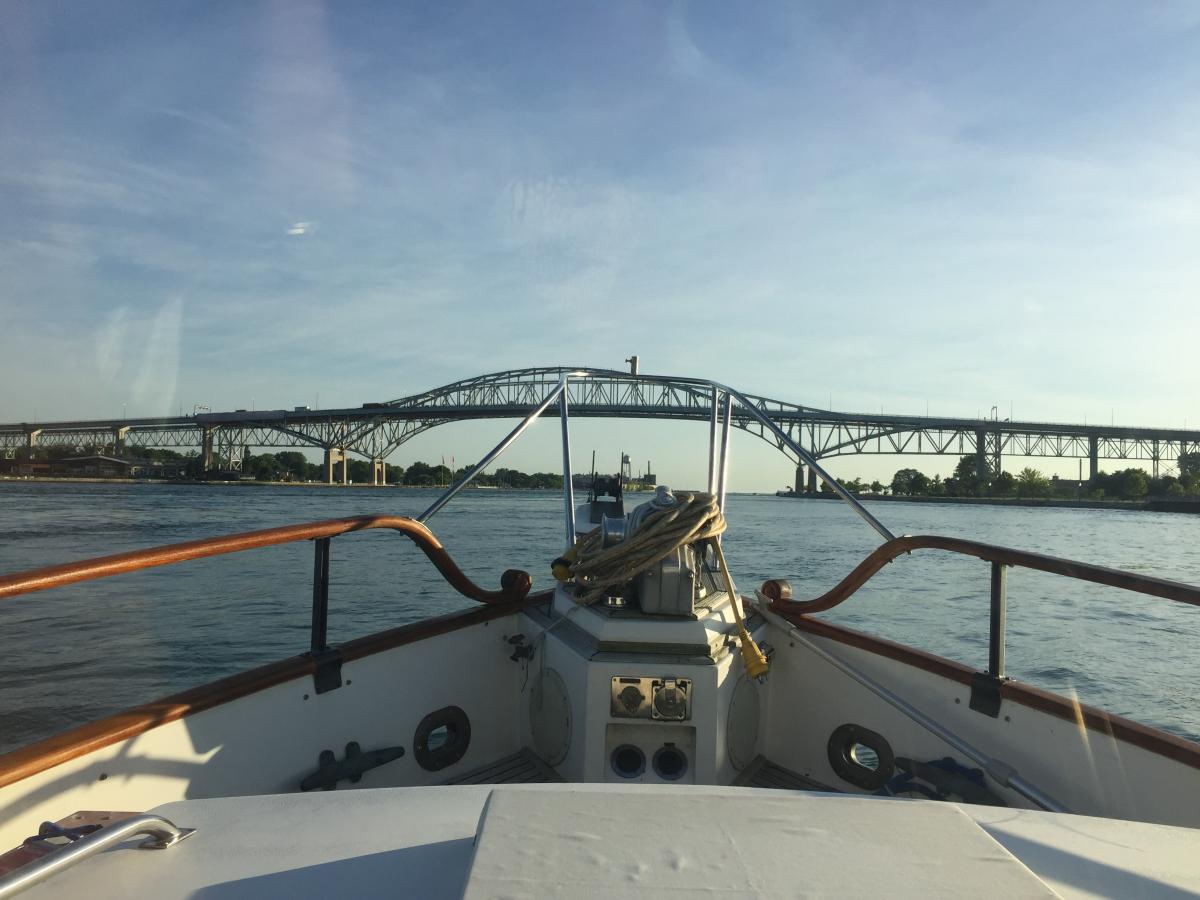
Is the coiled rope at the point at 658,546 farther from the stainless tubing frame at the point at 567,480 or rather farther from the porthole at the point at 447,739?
the stainless tubing frame at the point at 567,480

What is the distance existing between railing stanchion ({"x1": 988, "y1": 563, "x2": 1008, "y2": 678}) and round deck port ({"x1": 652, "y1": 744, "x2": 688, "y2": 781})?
98 centimetres

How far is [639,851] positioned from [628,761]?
1.54 m

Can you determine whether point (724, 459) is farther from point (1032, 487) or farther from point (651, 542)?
point (1032, 487)

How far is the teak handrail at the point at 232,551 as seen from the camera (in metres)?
1.38

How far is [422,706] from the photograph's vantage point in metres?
2.50

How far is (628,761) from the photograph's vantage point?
7.77 feet

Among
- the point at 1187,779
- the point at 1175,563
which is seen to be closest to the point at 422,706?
the point at 1187,779

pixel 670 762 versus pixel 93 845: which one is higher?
pixel 93 845

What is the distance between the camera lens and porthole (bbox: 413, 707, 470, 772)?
2482mm

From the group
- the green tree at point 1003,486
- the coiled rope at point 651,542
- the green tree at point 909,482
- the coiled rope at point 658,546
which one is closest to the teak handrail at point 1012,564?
the coiled rope at point 658,546

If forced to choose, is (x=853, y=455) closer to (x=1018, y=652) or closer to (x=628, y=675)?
(x=1018, y=652)

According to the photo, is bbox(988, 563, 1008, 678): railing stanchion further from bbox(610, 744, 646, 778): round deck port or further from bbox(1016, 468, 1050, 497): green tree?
bbox(1016, 468, 1050, 497): green tree

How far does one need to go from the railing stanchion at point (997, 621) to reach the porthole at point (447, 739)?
5.78 ft

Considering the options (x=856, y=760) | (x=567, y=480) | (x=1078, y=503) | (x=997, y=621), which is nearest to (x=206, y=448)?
(x=567, y=480)
